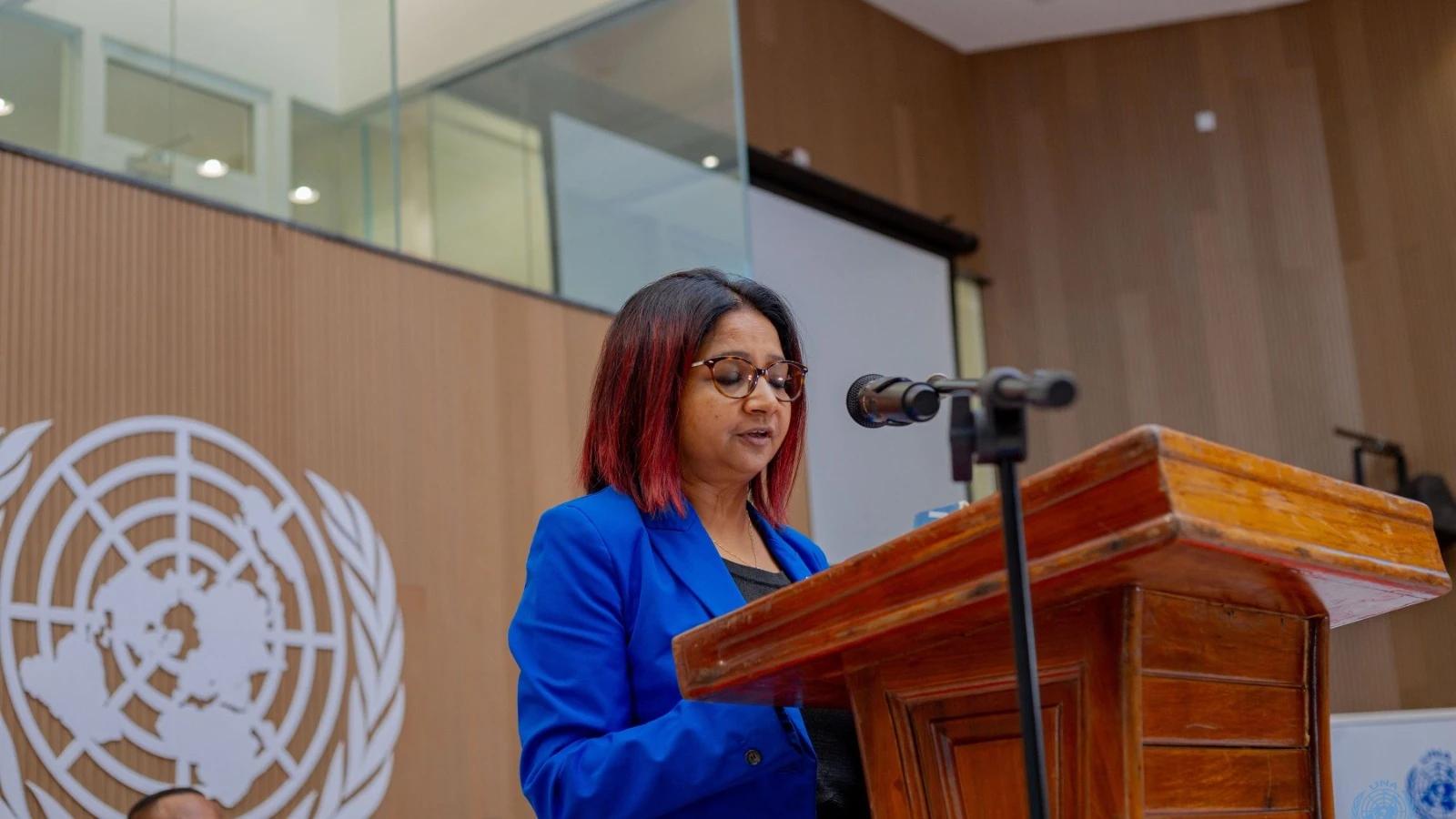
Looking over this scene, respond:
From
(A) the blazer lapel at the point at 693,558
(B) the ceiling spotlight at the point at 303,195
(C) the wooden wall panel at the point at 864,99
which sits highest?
(C) the wooden wall panel at the point at 864,99

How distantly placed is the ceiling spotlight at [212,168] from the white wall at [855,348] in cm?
333

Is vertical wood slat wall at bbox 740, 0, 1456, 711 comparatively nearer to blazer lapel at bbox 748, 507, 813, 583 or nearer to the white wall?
the white wall

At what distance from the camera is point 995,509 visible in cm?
106

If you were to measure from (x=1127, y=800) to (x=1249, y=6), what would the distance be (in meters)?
8.46

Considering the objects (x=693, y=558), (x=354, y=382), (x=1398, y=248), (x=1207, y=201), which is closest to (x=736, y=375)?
(x=693, y=558)

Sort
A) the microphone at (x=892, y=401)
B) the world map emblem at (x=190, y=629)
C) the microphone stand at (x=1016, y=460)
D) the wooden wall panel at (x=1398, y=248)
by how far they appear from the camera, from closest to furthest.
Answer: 1. the microphone stand at (x=1016, y=460)
2. the microphone at (x=892, y=401)
3. the world map emblem at (x=190, y=629)
4. the wooden wall panel at (x=1398, y=248)

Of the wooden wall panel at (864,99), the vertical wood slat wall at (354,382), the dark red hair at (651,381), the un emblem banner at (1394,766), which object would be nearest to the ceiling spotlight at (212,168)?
the vertical wood slat wall at (354,382)

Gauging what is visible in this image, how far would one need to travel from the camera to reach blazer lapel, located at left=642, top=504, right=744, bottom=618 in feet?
5.21

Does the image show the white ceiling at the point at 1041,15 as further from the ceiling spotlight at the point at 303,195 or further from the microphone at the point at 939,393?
the microphone at the point at 939,393

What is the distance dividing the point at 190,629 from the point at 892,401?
305 cm

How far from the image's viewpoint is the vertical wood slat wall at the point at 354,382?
3.79m

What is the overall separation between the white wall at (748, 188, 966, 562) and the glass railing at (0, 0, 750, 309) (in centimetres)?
160

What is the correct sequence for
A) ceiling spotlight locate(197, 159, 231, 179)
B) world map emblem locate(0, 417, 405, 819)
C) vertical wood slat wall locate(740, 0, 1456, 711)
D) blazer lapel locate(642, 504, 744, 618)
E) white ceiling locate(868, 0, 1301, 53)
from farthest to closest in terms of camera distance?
white ceiling locate(868, 0, 1301, 53) → vertical wood slat wall locate(740, 0, 1456, 711) → ceiling spotlight locate(197, 159, 231, 179) → world map emblem locate(0, 417, 405, 819) → blazer lapel locate(642, 504, 744, 618)

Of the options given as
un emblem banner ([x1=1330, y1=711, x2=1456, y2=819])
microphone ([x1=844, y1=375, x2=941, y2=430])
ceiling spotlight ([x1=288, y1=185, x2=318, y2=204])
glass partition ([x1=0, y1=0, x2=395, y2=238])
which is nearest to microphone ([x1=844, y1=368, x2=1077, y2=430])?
microphone ([x1=844, y1=375, x2=941, y2=430])
